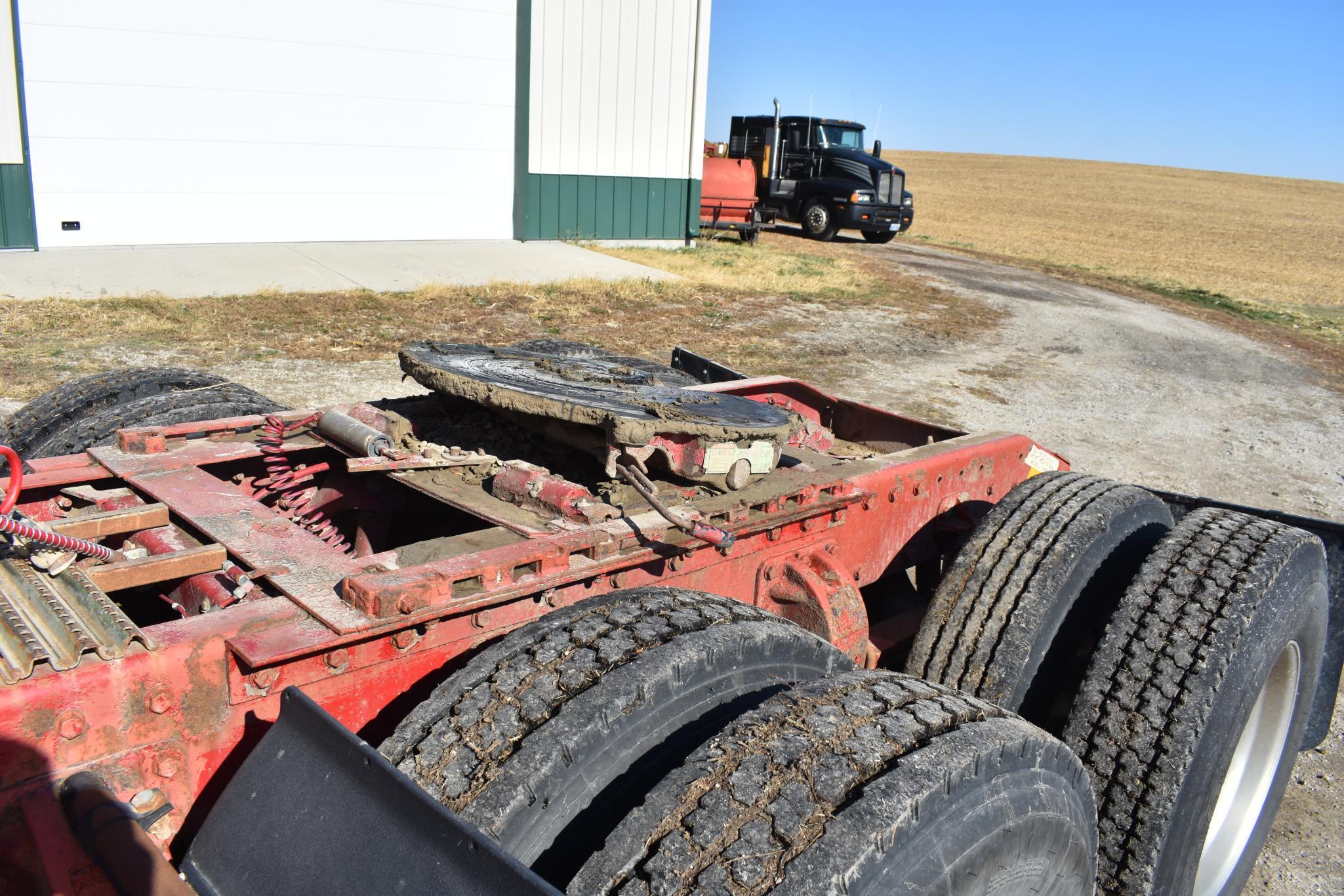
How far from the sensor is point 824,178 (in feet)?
78.1

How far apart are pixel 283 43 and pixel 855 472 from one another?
13071 millimetres

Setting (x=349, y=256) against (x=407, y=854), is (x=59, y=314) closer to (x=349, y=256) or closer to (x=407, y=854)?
(x=349, y=256)

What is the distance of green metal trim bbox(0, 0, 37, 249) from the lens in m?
12.0

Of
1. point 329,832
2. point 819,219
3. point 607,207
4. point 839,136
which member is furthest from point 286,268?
point 839,136

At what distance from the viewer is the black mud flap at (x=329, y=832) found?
4.27ft

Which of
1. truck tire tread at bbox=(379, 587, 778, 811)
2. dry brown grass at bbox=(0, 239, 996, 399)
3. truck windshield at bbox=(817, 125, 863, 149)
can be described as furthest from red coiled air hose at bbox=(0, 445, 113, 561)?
truck windshield at bbox=(817, 125, 863, 149)

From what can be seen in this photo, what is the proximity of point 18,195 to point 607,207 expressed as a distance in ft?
26.4

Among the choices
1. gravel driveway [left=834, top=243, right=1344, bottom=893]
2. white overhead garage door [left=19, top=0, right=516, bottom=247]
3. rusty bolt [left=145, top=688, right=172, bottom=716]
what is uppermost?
white overhead garage door [left=19, top=0, right=516, bottom=247]

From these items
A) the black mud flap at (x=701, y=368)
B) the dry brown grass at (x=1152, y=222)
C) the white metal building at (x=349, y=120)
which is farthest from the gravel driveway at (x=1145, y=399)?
the dry brown grass at (x=1152, y=222)

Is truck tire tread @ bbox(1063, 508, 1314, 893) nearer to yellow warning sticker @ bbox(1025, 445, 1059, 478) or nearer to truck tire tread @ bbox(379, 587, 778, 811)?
truck tire tread @ bbox(379, 587, 778, 811)

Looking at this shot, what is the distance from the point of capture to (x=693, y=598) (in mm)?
2062

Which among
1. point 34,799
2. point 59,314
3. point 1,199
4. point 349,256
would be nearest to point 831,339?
point 349,256

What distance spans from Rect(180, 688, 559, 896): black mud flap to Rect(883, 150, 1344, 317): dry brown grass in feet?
72.5

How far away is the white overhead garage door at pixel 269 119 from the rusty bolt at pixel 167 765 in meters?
13.1
